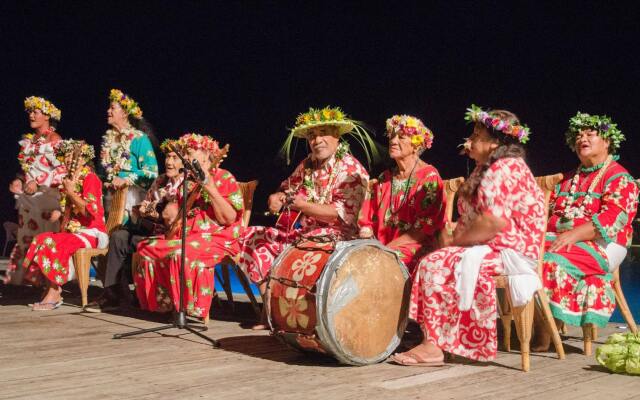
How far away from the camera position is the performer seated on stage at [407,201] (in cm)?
381

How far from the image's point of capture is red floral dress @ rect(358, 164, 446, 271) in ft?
12.5

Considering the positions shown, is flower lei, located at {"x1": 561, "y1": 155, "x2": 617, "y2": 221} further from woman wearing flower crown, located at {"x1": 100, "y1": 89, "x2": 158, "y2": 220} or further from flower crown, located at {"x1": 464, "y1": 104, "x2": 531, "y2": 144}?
woman wearing flower crown, located at {"x1": 100, "y1": 89, "x2": 158, "y2": 220}

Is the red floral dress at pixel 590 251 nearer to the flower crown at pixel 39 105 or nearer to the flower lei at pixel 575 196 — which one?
the flower lei at pixel 575 196

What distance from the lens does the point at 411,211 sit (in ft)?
12.6

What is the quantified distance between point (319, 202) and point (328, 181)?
15cm

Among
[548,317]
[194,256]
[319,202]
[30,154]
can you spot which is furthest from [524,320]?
[30,154]

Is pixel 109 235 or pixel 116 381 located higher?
pixel 109 235

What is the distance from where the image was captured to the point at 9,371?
290cm

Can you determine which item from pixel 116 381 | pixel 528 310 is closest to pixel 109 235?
pixel 116 381

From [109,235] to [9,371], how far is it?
2.50 m

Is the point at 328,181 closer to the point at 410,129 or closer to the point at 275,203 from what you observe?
the point at 275,203

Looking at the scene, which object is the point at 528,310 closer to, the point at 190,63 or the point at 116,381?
the point at 116,381

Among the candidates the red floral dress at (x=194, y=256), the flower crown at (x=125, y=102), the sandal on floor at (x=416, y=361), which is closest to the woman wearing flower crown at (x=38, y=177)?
the flower crown at (x=125, y=102)

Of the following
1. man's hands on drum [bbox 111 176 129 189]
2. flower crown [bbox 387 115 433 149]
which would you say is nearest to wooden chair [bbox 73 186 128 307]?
man's hands on drum [bbox 111 176 129 189]
